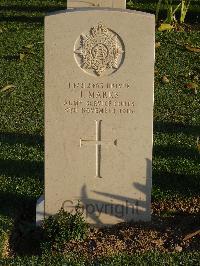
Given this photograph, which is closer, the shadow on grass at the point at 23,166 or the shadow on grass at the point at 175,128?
the shadow on grass at the point at 23,166

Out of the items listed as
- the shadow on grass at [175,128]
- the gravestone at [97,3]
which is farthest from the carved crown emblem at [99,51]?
the shadow on grass at [175,128]

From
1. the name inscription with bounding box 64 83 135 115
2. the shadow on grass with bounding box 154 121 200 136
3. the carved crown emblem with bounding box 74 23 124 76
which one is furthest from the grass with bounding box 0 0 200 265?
the carved crown emblem with bounding box 74 23 124 76

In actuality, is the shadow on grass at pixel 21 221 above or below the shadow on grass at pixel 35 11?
below

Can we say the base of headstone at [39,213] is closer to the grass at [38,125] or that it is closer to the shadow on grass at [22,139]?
Result: the grass at [38,125]

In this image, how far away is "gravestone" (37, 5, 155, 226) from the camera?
4.59 m

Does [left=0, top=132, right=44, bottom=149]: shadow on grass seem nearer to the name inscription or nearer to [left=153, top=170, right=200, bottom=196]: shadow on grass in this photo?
[left=153, top=170, right=200, bottom=196]: shadow on grass

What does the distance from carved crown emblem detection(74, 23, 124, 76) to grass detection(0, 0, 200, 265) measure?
134 cm

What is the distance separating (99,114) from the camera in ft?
15.7

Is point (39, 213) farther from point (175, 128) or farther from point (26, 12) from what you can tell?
point (26, 12)

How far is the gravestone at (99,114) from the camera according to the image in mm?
4594

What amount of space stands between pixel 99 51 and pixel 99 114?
45 cm

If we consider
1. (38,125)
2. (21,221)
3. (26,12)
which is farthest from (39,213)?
(26,12)

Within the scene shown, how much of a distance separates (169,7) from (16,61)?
2506 mm

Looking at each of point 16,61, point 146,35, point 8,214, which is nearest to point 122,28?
point 146,35
